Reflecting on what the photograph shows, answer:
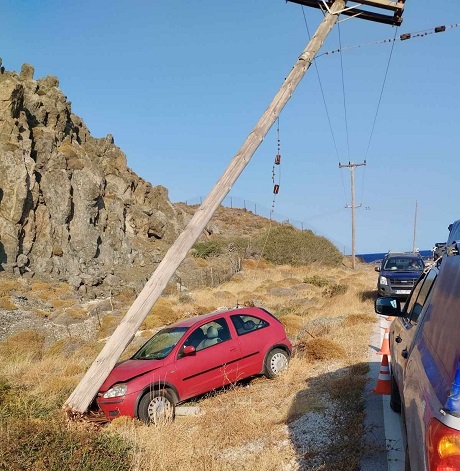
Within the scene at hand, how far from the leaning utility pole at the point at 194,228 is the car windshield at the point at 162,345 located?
1346mm

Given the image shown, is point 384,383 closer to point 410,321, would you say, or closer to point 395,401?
point 395,401

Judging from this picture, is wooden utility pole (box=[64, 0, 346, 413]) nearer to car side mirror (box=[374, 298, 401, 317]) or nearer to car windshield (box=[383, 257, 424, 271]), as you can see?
car side mirror (box=[374, 298, 401, 317])

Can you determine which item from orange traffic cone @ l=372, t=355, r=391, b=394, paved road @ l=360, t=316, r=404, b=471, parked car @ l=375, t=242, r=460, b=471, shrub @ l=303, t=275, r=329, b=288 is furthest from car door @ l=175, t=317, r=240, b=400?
shrub @ l=303, t=275, r=329, b=288

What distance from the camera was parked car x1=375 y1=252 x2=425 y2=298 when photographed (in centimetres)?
1853

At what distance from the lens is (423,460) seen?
2580 mm

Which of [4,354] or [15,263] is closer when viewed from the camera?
[4,354]

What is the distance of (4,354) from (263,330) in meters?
9.24

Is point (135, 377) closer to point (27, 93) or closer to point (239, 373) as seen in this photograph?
point (239, 373)

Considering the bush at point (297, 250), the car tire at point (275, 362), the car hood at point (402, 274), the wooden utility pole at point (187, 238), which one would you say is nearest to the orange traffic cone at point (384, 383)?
the car tire at point (275, 362)

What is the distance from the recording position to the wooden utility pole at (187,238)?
25.6 feet

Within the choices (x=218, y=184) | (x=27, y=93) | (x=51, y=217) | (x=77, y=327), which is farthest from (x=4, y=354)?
(x=27, y=93)

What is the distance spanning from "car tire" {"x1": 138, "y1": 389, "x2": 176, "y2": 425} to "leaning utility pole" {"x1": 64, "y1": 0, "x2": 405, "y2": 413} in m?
0.84

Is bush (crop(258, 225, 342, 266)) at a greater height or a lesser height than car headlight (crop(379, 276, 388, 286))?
greater

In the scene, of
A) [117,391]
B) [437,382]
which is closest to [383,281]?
[117,391]
